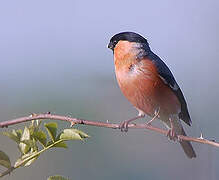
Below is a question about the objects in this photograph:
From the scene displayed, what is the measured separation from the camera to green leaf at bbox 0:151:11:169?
26.9 inches

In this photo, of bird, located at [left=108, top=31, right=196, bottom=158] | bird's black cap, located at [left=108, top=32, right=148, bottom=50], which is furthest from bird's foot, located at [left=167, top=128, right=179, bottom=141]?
bird's black cap, located at [left=108, top=32, right=148, bottom=50]

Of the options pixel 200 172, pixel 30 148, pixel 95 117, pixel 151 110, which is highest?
pixel 30 148

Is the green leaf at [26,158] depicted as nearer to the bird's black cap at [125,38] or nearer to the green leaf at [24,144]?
the green leaf at [24,144]

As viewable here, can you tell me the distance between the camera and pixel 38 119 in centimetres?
72

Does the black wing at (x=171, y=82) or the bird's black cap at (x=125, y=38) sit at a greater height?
the bird's black cap at (x=125, y=38)

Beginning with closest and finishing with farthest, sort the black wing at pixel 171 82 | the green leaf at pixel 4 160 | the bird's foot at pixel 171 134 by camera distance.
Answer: the green leaf at pixel 4 160 < the bird's foot at pixel 171 134 < the black wing at pixel 171 82

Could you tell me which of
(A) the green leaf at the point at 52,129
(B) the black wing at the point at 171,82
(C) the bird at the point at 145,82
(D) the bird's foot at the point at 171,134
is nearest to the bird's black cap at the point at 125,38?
(C) the bird at the point at 145,82

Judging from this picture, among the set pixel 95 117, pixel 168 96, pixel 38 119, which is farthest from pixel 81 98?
pixel 38 119

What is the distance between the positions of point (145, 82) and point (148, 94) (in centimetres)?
9

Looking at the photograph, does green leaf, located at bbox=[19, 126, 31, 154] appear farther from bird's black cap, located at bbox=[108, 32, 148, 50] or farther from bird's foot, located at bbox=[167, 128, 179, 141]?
bird's black cap, located at bbox=[108, 32, 148, 50]

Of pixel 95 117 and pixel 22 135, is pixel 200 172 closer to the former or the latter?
pixel 22 135

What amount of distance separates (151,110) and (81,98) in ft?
7.27

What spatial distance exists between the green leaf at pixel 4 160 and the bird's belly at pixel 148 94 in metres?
0.66

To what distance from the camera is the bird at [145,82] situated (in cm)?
136
